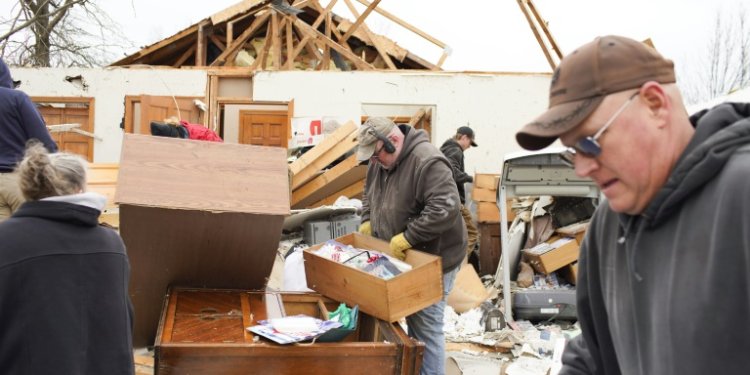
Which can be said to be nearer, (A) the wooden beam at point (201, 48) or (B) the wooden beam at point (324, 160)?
(B) the wooden beam at point (324, 160)

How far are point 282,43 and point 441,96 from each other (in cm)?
321

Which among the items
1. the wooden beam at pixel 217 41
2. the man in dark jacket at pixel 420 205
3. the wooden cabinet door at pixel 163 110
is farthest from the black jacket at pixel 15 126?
the wooden beam at pixel 217 41

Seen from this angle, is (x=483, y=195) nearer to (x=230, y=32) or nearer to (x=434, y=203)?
(x=434, y=203)

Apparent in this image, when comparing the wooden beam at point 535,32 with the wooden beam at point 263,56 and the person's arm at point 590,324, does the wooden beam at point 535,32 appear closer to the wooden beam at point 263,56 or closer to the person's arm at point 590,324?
the wooden beam at point 263,56

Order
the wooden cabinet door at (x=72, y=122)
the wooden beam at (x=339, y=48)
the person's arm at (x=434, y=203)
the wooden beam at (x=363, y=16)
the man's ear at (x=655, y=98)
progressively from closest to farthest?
the man's ear at (x=655, y=98) → the person's arm at (x=434, y=203) → the wooden beam at (x=363, y=16) → the wooden beam at (x=339, y=48) → the wooden cabinet door at (x=72, y=122)

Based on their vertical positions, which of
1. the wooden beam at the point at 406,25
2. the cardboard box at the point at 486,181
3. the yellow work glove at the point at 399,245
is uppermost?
the wooden beam at the point at 406,25

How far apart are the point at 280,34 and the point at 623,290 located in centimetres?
1055

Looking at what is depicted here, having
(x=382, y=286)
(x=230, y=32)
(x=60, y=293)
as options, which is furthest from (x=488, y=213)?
(x=60, y=293)

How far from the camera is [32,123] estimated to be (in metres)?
3.80

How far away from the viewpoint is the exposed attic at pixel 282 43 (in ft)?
35.5

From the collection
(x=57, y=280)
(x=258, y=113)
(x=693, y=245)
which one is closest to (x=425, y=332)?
(x=57, y=280)

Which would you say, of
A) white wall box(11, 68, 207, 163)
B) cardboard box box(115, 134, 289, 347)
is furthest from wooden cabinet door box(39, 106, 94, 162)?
cardboard box box(115, 134, 289, 347)

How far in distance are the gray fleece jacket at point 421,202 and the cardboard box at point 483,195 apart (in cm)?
508

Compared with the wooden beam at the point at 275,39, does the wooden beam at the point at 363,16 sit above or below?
above
